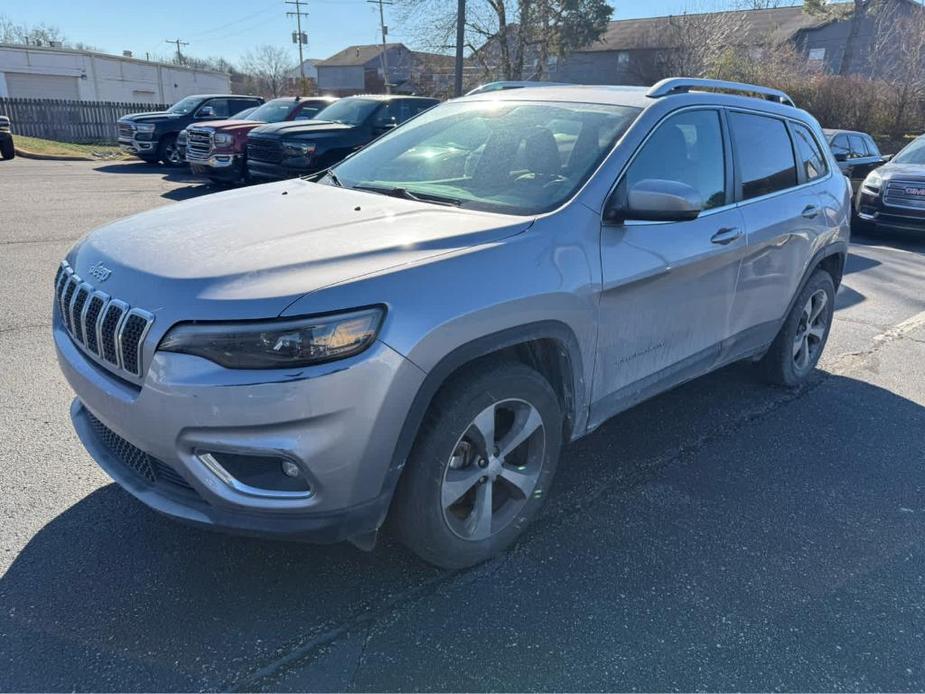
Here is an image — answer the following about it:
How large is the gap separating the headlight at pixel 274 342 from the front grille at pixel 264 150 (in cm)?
990

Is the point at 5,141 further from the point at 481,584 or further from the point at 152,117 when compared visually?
the point at 481,584

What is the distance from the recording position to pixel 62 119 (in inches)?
1024

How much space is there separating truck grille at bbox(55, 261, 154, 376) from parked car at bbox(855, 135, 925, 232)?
448 inches

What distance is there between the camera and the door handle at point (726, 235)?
3.55 metres

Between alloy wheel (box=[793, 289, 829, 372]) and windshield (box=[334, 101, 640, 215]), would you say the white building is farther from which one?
alloy wheel (box=[793, 289, 829, 372])

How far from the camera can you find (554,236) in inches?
108

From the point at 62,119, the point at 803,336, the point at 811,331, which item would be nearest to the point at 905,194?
the point at 811,331

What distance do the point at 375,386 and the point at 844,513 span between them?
8.09 feet

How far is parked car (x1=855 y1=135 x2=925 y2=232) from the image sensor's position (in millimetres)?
10430

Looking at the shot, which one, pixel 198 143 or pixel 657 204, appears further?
pixel 198 143

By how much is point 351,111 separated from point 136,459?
435 inches

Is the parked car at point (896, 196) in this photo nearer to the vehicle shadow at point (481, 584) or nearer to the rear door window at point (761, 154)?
the rear door window at point (761, 154)

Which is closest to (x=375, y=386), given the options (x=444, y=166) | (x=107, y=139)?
(x=444, y=166)

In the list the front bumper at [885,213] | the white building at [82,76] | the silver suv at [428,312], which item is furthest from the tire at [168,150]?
the white building at [82,76]
